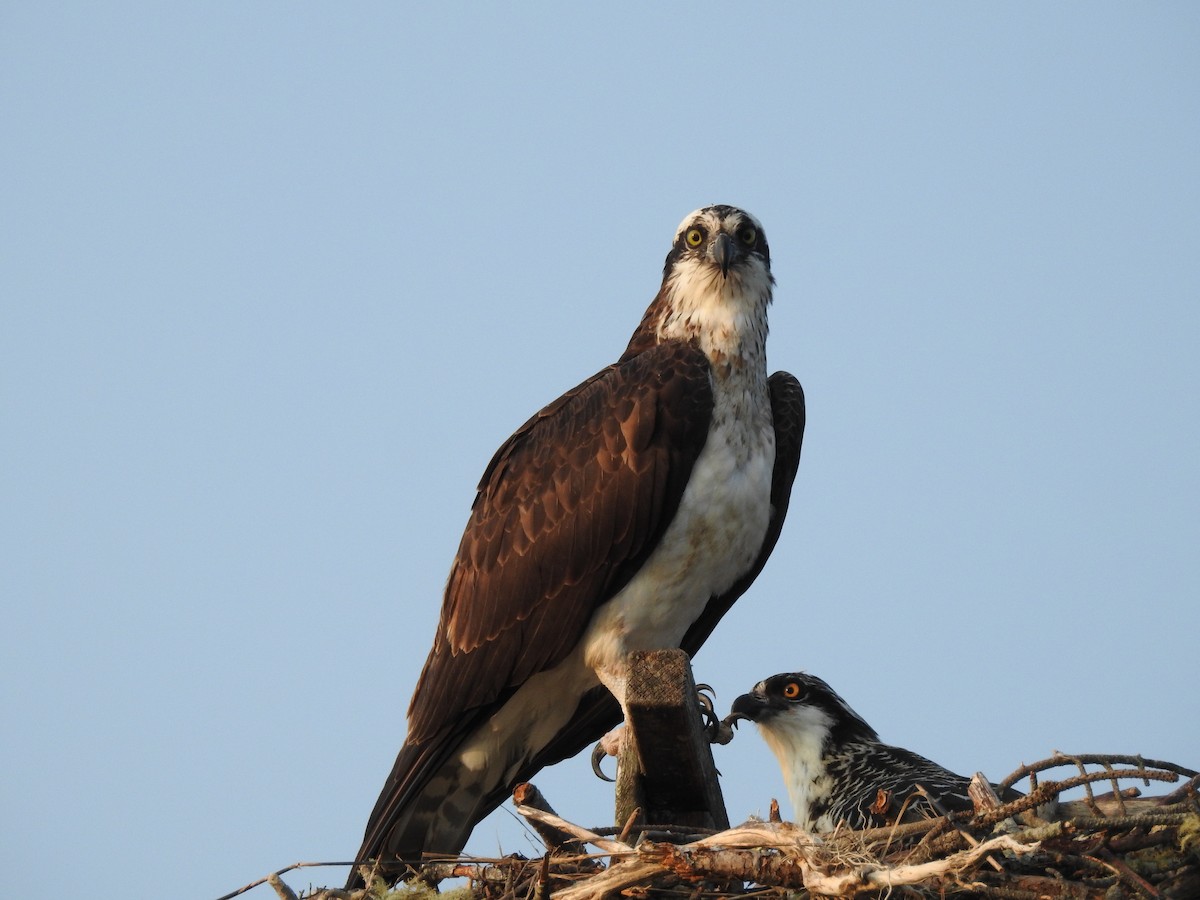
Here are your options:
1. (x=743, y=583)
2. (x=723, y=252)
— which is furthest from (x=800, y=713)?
(x=723, y=252)

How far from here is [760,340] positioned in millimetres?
7324

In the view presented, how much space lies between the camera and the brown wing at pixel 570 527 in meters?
6.70

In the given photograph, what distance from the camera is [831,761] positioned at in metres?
7.37

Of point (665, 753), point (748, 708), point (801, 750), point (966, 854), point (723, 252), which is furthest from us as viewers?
point (748, 708)

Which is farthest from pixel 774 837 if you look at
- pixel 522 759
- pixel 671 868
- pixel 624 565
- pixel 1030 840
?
pixel 522 759

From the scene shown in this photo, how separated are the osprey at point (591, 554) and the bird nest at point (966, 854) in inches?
61.2

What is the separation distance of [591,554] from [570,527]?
0.17m

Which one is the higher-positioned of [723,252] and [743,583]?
[723,252]

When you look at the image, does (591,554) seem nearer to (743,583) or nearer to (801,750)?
(743,583)

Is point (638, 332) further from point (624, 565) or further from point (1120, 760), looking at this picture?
point (1120, 760)

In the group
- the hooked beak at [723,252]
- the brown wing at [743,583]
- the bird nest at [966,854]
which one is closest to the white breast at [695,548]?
the brown wing at [743,583]

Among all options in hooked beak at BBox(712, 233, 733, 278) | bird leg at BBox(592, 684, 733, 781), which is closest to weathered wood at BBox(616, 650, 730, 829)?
bird leg at BBox(592, 684, 733, 781)

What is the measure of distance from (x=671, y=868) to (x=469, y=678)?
213cm

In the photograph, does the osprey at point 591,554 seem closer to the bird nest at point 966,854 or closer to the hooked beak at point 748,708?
the hooked beak at point 748,708
